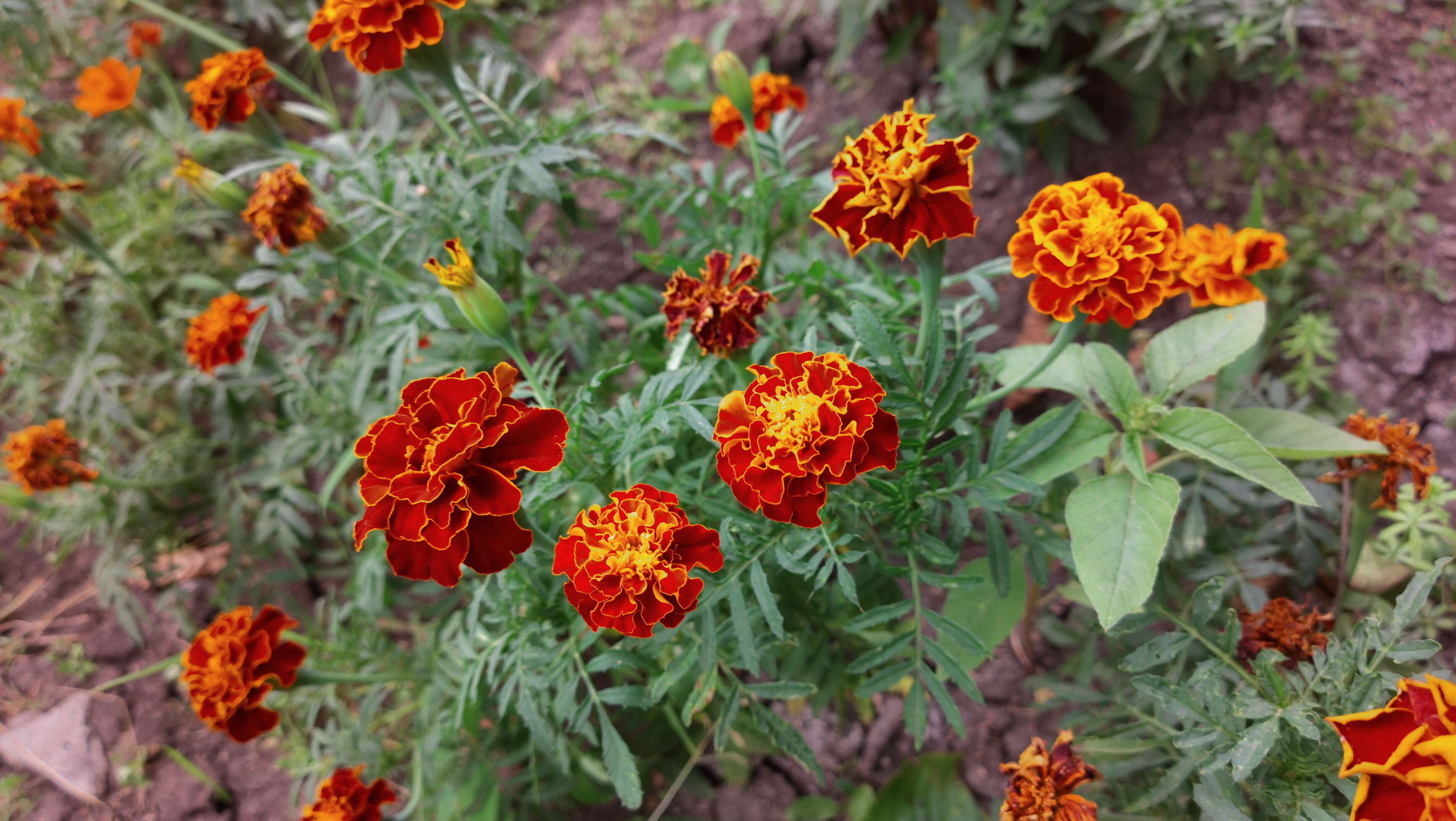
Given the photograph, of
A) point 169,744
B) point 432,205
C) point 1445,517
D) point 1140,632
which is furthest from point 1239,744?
point 169,744

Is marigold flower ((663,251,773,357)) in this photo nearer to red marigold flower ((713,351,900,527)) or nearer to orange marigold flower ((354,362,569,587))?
red marigold flower ((713,351,900,527))

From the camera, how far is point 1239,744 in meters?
1.00

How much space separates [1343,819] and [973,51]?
1856 millimetres

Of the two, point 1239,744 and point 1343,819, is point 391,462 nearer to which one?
point 1239,744

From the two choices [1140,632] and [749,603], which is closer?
[749,603]

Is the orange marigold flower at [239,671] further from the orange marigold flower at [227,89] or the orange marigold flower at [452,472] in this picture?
the orange marigold flower at [227,89]

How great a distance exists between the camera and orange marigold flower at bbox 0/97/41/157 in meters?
1.86

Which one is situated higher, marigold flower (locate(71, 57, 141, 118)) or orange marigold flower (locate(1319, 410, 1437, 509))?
marigold flower (locate(71, 57, 141, 118))

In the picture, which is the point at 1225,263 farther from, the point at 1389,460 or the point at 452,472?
the point at 452,472

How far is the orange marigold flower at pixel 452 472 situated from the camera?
936mm

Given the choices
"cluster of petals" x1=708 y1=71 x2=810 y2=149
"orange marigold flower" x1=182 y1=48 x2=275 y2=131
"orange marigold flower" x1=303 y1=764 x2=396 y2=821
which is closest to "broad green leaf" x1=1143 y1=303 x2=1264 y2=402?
"cluster of petals" x1=708 y1=71 x2=810 y2=149

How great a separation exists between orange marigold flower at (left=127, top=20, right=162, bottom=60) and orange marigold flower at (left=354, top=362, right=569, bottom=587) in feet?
6.95

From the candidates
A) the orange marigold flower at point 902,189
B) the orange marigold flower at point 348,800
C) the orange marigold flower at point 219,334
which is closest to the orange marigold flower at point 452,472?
the orange marigold flower at point 902,189

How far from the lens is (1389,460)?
131 centimetres
